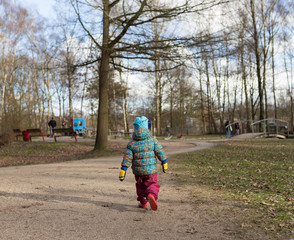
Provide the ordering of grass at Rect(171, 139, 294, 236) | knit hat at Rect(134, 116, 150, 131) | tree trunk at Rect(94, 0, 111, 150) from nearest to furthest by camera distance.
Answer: grass at Rect(171, 139, 294, 236) < knit hat at Rect(134, 116, 150, 131) < tree trunk at Rect(94, 0, 111, 150)

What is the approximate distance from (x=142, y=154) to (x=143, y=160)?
0.32 ft

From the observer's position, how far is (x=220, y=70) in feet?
132

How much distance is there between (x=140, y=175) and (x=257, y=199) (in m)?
2.14

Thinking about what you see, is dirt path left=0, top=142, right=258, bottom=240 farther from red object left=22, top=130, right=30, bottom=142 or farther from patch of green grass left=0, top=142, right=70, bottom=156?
red object left=22, top=130, right=30, bottom=142

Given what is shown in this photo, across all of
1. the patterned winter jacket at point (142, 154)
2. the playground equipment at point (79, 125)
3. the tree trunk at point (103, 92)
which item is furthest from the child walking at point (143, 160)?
the playground equipment at point (79, 125)

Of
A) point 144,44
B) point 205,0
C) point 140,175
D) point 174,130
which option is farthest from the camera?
point 174,130

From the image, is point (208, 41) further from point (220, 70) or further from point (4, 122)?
point (220, 70)

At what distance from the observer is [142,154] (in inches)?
184

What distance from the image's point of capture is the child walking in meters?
4.61

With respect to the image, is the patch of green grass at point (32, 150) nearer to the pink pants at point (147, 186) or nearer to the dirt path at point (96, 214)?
the dirt path at point (96, 214)

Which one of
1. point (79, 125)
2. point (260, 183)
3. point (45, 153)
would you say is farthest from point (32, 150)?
point (79, 125)

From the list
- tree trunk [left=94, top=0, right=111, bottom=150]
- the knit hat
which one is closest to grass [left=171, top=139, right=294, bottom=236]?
the knit hat

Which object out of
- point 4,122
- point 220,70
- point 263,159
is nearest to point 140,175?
point 263,159

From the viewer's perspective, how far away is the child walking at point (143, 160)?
4.61 meters
